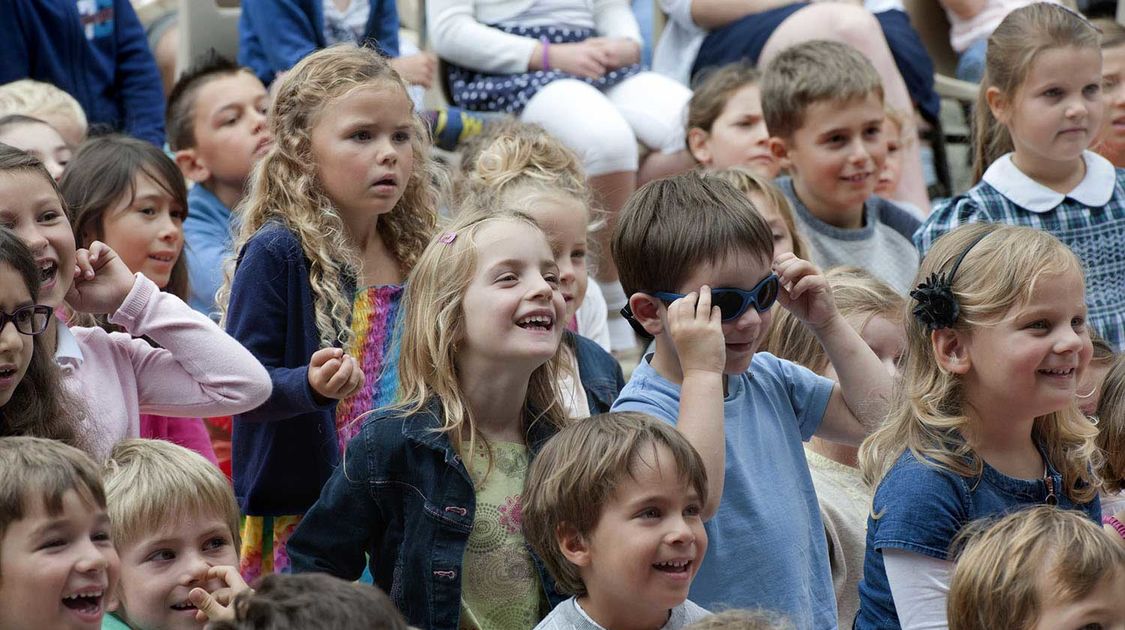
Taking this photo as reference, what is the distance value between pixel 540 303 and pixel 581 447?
47 centimetres

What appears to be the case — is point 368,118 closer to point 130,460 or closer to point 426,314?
point 426,314

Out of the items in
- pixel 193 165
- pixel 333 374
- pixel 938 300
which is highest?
pixel 938 300

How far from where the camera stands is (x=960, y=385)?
2.76m

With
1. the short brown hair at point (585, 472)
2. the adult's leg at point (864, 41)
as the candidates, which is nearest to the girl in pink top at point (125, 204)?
the short brown hair at point (585, 472)

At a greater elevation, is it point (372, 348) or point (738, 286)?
point (738, 286)

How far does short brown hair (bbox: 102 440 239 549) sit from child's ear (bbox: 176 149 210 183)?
7.83 ft

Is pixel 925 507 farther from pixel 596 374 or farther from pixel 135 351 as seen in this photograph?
pixel 135 351

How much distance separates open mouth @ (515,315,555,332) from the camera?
111 inches

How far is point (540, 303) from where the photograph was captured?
9.27 feet

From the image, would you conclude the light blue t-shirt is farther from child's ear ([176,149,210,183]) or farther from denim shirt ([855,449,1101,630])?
child's ear ([176,149,210,183])

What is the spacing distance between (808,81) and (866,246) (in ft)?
1.81

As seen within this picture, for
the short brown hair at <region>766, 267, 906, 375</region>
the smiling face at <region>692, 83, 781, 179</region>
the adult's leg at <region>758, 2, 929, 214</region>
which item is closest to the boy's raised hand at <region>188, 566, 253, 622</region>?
the short brown hair at <region>766, 267, 906, 375</region>

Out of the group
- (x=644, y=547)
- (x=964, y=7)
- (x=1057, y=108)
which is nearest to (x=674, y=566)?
(x=644, y=547)

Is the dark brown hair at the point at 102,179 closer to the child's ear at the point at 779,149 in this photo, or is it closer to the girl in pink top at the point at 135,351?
the girl in pink top at the point at 135,351
